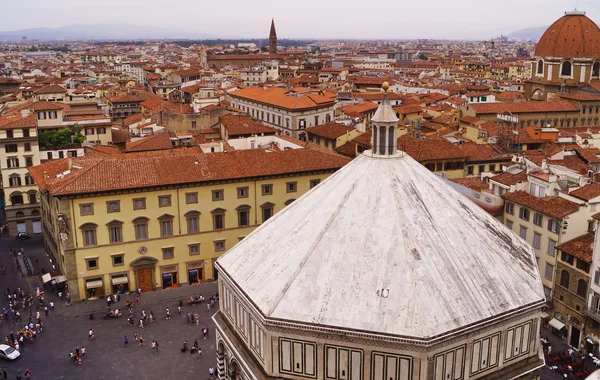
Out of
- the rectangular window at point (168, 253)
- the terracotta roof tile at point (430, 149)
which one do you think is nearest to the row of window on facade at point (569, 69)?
the terracotta roof tile at point (430, 149)

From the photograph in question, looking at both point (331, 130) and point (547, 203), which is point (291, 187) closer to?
point (547, 203)

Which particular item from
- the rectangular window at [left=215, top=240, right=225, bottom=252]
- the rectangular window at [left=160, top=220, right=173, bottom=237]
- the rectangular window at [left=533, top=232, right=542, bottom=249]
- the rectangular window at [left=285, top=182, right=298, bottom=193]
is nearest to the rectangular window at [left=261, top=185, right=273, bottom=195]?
the rectangular window at [left=285, top=182, right=298, bottom=193]

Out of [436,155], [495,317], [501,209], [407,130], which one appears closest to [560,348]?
[501,209]

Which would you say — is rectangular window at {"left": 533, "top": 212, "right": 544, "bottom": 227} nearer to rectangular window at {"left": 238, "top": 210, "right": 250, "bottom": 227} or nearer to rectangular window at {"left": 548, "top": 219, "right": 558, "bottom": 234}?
rectangular window at {"left": 548, "top": 219, "right": 558, "bottom": 234}

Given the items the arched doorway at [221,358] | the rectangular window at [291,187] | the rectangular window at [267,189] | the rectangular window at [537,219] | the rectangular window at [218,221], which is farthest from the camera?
the rectangular window at [291,187]

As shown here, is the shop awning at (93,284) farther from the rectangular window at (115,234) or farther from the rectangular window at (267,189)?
the rectangular window at (267,189)
